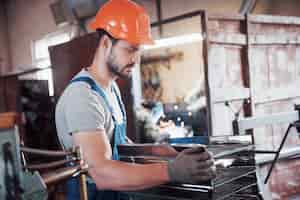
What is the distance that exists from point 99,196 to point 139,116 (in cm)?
190

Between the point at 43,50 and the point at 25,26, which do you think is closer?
the point at 43,50

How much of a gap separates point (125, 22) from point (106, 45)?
0.47 ft

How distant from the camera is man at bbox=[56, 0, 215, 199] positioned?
3.91 feet

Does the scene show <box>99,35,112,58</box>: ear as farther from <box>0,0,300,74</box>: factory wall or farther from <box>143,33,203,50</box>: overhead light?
<box>0,0,300,74</box>: factory wall

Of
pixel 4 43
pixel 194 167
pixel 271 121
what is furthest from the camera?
pixel 4 43

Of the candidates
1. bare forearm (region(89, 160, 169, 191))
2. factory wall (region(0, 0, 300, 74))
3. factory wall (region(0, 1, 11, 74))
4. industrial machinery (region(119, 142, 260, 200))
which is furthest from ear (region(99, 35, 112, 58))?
factory wall (region(0, 1, 11, 74))

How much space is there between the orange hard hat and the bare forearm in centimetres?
62

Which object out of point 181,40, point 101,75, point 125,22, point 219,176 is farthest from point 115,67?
point 181,40

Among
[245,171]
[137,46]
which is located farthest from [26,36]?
[245,171]

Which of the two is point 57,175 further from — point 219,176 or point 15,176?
point 219,176

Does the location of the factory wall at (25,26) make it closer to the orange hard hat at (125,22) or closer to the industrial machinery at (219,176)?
the orange hard hat at (125,22)

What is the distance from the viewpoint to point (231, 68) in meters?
2.98

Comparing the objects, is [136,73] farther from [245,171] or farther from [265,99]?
[245,171]

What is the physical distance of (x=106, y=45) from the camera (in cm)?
170
